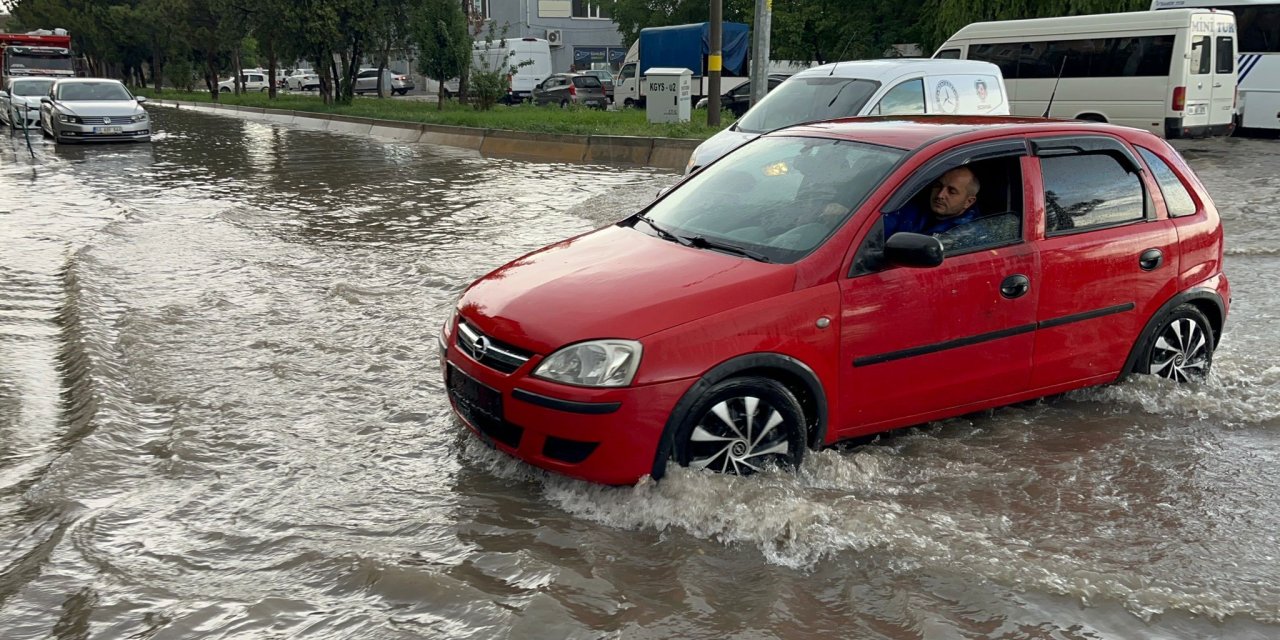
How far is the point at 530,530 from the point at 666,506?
22.1 inches

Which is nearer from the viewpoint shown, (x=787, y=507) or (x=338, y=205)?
(x=787, y=507)

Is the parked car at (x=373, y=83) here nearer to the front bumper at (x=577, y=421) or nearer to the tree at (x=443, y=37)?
the tree at (x=443, y=37)

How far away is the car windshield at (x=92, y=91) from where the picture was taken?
22.7m

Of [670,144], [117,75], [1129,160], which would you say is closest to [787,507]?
[1129,160]

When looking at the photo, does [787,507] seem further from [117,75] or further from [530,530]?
[117,75]

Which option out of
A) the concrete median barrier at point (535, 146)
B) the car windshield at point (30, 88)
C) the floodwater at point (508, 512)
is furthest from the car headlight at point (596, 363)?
the car windshield at point (30, 88)

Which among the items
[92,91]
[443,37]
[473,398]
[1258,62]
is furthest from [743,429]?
[443,37]

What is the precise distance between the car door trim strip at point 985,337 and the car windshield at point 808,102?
602 cm

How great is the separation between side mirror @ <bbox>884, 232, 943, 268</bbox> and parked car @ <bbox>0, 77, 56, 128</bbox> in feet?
88.7

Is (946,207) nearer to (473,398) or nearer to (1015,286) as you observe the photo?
(1015,286)

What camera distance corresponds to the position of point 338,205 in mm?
13016

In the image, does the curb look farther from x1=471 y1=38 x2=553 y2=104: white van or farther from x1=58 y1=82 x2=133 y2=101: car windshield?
x1=471 y1=38 x2=553 y2=104: white van

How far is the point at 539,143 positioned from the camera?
19797 millimetres

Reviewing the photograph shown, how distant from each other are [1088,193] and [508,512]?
3.20 m
